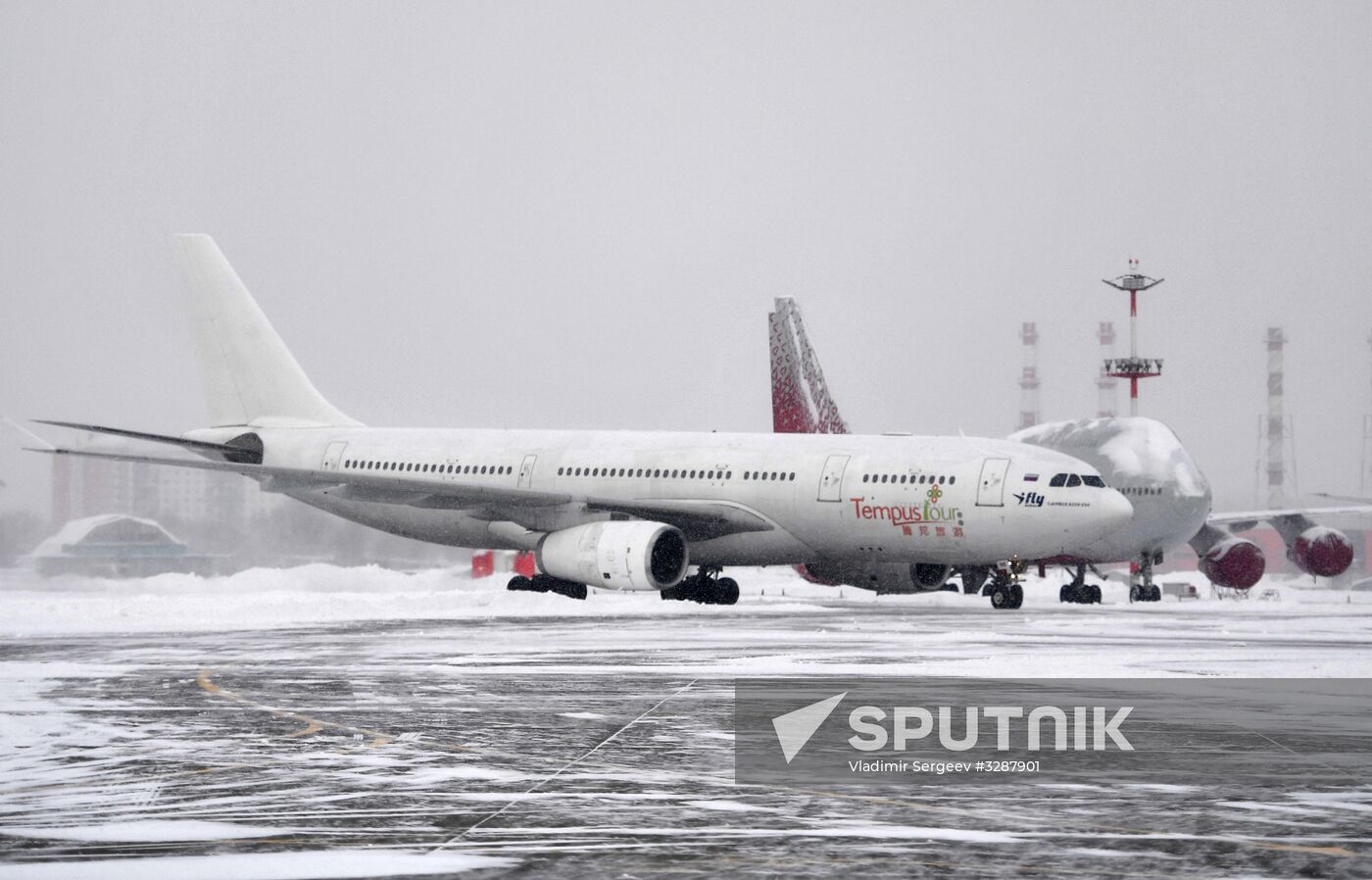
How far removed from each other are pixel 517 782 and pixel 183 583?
122ft

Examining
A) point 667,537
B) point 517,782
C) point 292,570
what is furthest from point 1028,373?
point 517,782

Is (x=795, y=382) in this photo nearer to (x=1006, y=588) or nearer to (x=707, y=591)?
(x=707, y=591)

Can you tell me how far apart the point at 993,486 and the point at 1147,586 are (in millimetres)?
13099

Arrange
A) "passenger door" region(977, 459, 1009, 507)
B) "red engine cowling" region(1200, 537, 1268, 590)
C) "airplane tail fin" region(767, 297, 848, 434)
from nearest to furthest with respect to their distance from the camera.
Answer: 1. "passenger door" region(977, 459, 1009, 507)
2. "red engine cowling" region(1200, 537, 1268, 590)
3. "airplane tail fin" region(767, 297, 848, 434)

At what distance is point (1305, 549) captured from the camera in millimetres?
52250

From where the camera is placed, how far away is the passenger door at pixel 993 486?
35.8 m

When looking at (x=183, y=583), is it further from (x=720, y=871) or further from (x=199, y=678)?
(x=720, y=871)

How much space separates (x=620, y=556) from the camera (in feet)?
120

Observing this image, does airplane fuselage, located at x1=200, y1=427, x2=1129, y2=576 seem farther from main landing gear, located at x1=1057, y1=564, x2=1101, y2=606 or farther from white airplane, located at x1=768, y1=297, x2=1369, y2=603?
main landing gear, located at x1=1057, y1=564, x2=1101, y2=606

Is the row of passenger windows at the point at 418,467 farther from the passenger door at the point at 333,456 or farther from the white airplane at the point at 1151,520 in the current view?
the white airplane at the point at 1151,520

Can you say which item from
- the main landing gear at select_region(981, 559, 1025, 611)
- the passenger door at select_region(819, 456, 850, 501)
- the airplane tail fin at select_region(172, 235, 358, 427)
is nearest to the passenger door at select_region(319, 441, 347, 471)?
the airplane tail fin at select_region(172, 235, 358, 427)

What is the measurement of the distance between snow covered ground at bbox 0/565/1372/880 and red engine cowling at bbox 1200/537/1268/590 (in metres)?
23.5

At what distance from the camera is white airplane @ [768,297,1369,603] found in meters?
44.2

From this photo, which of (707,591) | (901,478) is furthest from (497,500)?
(901,478)
